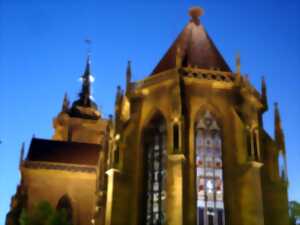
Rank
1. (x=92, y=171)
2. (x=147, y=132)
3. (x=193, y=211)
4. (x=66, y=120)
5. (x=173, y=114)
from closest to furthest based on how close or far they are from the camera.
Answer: (x=193, y=211) < (x=173, y=114) < (x=147, y=132) < (x=92, y=171) < (x=66, y=120)

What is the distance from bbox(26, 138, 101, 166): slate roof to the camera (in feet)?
99.7

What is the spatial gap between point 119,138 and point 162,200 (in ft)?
11.4

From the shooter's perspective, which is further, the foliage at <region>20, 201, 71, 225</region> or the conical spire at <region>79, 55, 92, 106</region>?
the conical spire at <region>79, 55, 92, 106</region>

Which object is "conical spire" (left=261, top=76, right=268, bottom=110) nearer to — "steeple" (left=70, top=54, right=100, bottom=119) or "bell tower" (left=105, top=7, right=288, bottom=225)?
"bell tower" (left=105, top=7, right=288, bottom=225)

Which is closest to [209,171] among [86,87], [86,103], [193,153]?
[193,153]

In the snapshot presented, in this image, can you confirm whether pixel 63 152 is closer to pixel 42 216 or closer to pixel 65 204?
pixel 65 204

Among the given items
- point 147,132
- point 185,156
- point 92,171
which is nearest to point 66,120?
point 92,171

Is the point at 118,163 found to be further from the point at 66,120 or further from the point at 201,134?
the point at 66,120

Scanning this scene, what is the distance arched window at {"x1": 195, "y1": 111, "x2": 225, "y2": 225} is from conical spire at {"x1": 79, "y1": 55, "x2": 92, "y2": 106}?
2576 cm

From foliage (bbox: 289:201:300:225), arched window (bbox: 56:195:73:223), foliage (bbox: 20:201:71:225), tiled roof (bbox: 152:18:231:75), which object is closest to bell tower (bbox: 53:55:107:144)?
arched window (bbox: 56:195:73:223)

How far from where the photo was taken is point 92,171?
1177 inches

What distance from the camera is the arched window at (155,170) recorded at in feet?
71.1

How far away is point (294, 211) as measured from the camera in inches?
902

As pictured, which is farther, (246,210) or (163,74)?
(163,74)
